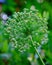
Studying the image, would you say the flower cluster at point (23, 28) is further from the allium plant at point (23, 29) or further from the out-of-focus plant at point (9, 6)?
the out-of-focus plant at point (9, 6)

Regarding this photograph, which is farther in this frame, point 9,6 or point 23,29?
point 9,6

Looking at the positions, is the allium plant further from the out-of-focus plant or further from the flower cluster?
the out-of-focus plant

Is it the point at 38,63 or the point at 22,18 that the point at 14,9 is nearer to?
the point at 38,63

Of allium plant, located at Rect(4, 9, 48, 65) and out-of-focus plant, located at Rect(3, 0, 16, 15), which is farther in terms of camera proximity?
out-of-focus plant, located at Rect(3, 0, 16, 15)

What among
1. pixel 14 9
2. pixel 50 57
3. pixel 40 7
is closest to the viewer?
pixel 50 57

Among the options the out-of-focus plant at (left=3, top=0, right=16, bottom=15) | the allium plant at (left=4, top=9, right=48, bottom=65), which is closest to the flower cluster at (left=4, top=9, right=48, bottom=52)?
the allium plant at (left=4, top=9, right=48, bottom=65)

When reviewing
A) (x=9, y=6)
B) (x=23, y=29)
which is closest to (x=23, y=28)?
(x=23, y=29)

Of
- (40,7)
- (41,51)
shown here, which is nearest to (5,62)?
(41,51)

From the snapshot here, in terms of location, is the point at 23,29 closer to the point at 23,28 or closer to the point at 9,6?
the point at 23,28

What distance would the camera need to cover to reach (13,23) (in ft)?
2.47

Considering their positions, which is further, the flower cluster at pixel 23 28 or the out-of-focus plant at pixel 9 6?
the out-of-focus plant at pixel 9 6

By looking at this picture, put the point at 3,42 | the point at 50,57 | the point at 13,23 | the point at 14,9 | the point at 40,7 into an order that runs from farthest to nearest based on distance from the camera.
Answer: the point at 14,9 < the point at 40,7 < the point at 3,42 < the point at 50,57 < the point at 13,23

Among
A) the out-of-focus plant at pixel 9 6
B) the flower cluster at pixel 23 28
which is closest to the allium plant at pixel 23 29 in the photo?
the flower cluster at pixel 23 28

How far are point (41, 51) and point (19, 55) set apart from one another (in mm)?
95
